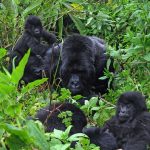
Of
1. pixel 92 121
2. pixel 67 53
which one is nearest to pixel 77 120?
pixel 92 121

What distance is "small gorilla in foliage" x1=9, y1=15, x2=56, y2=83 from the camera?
7.77m

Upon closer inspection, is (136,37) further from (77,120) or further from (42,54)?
(42,54)

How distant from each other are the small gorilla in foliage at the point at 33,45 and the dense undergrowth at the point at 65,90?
0.13m

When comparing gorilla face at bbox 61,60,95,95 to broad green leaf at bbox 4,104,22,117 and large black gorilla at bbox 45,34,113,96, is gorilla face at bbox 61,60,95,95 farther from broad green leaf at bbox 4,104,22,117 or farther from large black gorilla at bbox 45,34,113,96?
broad green leaf at bbox 4,104,22,117

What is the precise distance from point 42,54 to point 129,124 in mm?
3538

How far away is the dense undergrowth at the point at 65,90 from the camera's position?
2465mm

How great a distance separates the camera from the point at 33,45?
803cm

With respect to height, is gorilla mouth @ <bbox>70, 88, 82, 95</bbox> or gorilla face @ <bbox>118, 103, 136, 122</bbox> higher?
gorilla face @ <bbox>118, 103, 136, 122</bbox>

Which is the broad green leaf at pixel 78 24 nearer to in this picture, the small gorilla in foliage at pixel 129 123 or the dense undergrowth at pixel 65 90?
the dense undergrowth at pixel 65 90

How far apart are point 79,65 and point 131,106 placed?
1.63 m

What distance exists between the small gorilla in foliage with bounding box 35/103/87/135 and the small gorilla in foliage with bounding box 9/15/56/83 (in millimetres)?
3264

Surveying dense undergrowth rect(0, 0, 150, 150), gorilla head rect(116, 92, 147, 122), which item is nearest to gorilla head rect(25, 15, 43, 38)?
dense undergrowth rect(0, 0, 150, 150)

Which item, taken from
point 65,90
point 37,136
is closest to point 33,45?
point 65,90

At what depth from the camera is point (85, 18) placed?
320 inches
